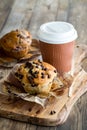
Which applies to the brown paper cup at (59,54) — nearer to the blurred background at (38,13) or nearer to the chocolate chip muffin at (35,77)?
the chocolate chip muffin at (35,77)

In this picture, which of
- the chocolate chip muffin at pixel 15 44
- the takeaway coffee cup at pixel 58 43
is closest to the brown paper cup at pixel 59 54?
the takeaway coffee cup at pixel 58 43

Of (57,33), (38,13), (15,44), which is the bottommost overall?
(38,13)

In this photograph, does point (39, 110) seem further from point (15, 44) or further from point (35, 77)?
point (15, 44)

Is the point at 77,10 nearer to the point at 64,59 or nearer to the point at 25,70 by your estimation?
the point at 64,59

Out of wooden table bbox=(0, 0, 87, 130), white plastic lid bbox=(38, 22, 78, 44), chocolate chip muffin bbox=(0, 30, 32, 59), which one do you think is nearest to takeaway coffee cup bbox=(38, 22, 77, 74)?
white plastic lid bbox=(38, 22, 78, 44)

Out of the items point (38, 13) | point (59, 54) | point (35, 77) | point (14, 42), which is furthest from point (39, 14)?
point (35, 77)

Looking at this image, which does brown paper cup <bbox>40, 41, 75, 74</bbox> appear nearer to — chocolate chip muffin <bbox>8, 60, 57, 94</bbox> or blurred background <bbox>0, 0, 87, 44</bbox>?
chocolate chip muffin <bbox>8, 60, 57, 94</bbox>
